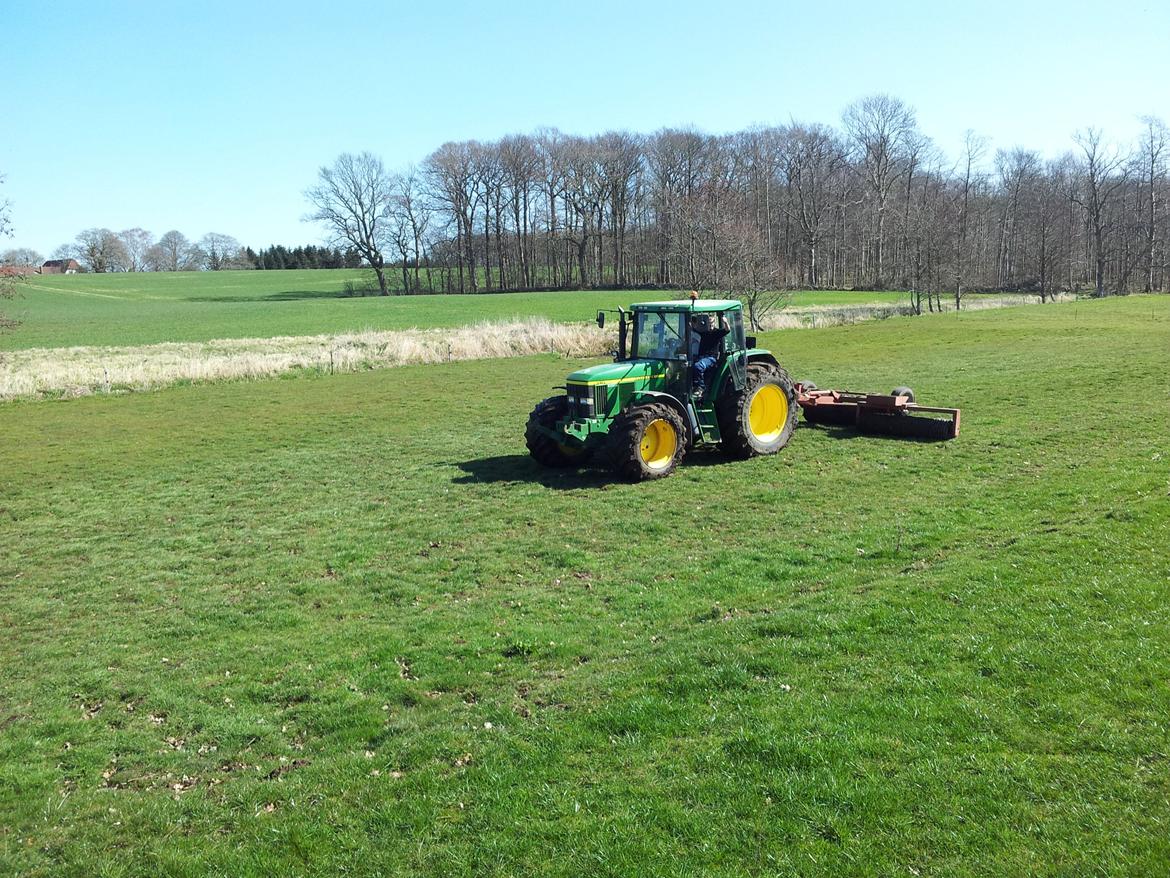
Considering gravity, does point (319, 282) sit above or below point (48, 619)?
above

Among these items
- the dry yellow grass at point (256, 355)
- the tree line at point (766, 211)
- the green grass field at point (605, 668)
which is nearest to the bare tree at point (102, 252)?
the tree line at point (766, 211)

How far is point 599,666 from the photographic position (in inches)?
259

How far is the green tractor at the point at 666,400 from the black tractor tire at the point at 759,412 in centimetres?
2

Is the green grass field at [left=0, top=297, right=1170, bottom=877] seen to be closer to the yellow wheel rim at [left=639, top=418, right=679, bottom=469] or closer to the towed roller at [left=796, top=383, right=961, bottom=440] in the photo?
the yellow wheel rim at [left=639, top=418, right=679, bottom=469]

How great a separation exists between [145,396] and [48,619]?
1891 centimetres

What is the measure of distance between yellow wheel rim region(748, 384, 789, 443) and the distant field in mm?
34507

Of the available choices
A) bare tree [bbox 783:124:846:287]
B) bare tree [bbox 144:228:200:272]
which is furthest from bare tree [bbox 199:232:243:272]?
bare tree [bbox 783:124:846:287]

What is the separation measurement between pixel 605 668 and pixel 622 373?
6.98 metres

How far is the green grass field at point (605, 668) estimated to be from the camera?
4375 mm

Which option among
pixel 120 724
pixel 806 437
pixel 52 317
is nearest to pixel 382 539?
A: pixel 120 724

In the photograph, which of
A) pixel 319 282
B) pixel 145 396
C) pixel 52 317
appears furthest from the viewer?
pixel 319 282

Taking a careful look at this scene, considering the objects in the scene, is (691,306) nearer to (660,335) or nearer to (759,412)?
(660,335)

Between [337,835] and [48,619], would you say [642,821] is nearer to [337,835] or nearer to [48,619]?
[337,835]

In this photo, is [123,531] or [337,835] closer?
[337,835]
